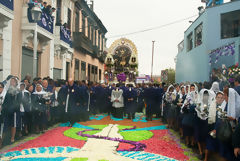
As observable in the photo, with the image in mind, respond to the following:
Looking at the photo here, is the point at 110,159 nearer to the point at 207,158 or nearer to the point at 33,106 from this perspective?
the point at 207,158

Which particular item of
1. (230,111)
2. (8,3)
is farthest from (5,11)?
(230,111)

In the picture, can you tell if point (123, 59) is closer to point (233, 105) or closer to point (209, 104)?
point (209, 104)

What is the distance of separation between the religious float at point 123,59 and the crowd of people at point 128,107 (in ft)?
32.5

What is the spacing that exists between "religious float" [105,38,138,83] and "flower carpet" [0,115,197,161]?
1603 centimetres

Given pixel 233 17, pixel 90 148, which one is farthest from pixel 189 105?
pixel 233 17

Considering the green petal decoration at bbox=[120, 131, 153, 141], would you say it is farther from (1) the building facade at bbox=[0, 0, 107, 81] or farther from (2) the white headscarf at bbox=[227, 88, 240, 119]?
(1) the building facade at bbox=[0, 0, 107, 81]

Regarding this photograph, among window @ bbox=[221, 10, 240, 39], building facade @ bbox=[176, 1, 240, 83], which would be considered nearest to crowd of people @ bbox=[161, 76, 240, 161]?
building facade @ bbox=[176, 1, 240, 83]

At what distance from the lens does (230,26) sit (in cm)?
1683

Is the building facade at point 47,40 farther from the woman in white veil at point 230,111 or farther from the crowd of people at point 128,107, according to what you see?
the woman in white veil at point 230,111

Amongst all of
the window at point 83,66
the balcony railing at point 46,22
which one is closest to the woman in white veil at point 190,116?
the balcony railing at point 46,22

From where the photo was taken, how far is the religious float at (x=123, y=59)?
958 inches

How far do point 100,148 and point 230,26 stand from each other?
14.6m

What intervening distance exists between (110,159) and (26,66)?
9.21 m

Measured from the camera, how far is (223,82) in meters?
10.6
